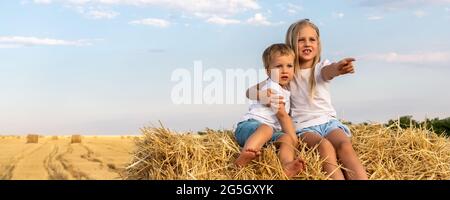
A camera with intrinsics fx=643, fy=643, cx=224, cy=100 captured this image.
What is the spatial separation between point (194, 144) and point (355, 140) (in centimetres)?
98

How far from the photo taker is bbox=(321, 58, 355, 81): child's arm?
3.40m

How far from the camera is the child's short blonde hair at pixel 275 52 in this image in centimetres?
345

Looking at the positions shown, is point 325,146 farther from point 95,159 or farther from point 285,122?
point 95,159

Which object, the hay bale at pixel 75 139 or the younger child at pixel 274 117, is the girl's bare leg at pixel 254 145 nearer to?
the younger child at pixel 274 117

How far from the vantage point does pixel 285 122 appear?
337 cm

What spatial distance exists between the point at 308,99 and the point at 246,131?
447 mm

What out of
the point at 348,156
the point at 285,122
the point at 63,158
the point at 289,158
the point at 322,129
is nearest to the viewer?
the point at 289,158

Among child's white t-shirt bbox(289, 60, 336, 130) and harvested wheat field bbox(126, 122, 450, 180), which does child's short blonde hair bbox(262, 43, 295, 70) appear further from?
harvested wheat field bbox(126, 122, 450, 180)

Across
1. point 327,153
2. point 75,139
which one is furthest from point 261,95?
point 75,139

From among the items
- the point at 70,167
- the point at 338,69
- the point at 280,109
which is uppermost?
the point at 338,69
